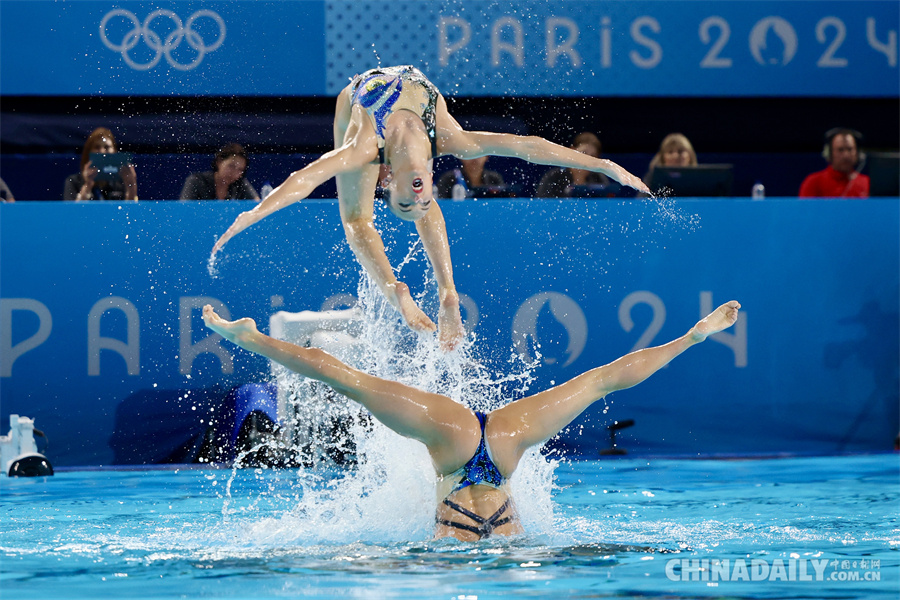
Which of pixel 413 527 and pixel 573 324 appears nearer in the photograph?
pixel 413 527

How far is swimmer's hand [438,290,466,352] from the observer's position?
4.81 m

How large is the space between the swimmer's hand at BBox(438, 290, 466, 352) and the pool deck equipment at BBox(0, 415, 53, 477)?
8.83 feet

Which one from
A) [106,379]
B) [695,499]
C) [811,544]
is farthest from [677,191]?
[106,379]

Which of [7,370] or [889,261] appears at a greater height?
[889,261]

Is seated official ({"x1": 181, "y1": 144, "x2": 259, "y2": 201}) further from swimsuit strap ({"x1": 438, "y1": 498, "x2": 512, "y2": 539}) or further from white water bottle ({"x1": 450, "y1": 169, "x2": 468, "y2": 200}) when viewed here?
swimsuit strap ({"x1": 438, "y1": 498, "x2": 512, "y2": 539})

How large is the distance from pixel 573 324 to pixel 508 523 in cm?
274

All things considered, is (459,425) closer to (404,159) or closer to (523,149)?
(404,159)

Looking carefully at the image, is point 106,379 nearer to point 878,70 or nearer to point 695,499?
point 695,499

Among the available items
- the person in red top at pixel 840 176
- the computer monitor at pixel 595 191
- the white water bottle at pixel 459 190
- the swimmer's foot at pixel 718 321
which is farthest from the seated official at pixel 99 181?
the person in red top at pixel 840 176

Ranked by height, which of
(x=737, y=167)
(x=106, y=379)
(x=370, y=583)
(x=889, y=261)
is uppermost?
(x=737, y=167)

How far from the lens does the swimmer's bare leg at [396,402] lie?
414 centimetres

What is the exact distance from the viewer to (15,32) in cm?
760

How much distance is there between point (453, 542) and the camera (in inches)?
166

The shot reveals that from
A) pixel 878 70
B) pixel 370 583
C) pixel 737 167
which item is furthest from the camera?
pixel 737 167
